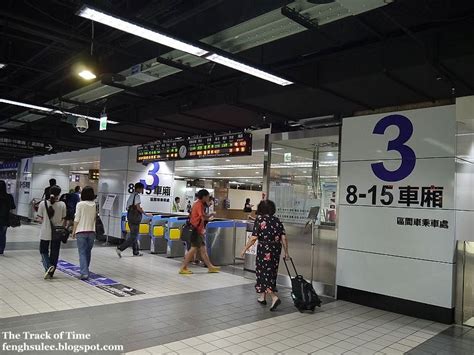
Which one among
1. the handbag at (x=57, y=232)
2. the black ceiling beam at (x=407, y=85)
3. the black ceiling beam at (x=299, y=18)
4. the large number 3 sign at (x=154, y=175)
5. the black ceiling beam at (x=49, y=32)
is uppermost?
the black ceiling beam at (x=49, y=32)

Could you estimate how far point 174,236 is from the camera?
902cm

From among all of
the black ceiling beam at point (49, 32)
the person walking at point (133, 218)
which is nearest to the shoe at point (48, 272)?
the person walking at point (133, 218)

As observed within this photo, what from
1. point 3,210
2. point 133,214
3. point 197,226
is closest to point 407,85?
point 197,226

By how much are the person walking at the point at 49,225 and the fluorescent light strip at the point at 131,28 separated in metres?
3.66

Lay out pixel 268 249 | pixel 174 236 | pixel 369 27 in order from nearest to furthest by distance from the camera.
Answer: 1. pixel 369 27
2. pixel 268 249
3. pixel 174 236

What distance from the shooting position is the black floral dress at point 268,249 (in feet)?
17.2

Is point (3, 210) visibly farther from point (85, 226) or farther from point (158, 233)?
point (158, 233)

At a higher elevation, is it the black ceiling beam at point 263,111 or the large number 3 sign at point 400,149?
the black ceiling beam at point 263,111

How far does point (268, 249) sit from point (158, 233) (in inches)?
193

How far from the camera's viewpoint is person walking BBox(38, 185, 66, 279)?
6121mm

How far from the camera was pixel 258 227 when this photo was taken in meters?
5.31

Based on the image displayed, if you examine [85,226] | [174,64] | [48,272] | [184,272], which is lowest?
[184,272]

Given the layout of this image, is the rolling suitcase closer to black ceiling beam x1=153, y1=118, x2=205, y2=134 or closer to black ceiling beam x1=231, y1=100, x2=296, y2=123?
black ceiling beam x1=231, y1=100, x2=296, y2=123

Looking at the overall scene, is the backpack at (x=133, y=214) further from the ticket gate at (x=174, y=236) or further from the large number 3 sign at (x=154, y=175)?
the large number 3 sign at (x=154, y=175)
